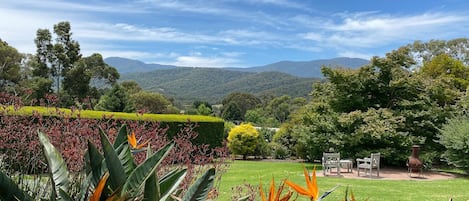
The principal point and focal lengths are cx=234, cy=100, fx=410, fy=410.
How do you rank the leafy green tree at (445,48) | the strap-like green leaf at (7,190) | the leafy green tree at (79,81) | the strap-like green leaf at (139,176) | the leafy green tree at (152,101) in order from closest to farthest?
the strap-like green leaf at (7,190) < the strap-like green leaf at (139,176) < the leafy green tree at (79,81) < the leafy green tree at (445,48) < the leafy green tree at (152,101)

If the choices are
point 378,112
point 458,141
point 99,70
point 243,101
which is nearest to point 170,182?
point 458,141

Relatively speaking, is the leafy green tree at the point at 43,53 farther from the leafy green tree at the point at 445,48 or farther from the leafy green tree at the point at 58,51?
the leafy green tree at the point at 445,48

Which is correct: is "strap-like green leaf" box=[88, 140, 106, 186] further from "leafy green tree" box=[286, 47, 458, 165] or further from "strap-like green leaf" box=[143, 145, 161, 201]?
"leafy green tree" box=[286, 47, 458, 165]

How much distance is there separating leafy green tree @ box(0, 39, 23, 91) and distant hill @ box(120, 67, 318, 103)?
Result: 56411 mm

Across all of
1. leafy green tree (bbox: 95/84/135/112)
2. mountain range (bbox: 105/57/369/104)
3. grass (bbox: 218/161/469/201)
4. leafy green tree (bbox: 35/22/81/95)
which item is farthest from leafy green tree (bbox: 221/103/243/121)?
grass (bbox: 218/161/469/201)

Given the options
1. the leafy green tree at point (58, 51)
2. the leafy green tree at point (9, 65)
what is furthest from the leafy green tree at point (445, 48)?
the leafy green tree at point (9, 65)

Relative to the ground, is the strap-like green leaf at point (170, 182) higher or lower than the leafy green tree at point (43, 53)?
lower

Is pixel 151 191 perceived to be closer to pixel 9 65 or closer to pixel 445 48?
pixel 9 65

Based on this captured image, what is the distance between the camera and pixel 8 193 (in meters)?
0.98

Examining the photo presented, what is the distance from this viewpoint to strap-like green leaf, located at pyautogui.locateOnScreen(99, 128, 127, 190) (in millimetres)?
1041

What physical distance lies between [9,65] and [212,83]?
102895 millimetres

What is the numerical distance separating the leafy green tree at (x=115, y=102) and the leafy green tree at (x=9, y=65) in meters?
6.91

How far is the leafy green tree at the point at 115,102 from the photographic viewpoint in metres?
24.4

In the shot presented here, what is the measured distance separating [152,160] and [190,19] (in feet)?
51.9
